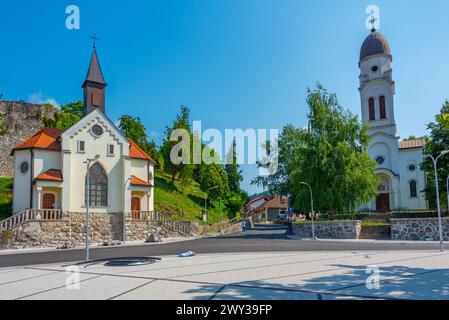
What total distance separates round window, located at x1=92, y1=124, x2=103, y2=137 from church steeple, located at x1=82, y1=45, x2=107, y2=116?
6.74 ft

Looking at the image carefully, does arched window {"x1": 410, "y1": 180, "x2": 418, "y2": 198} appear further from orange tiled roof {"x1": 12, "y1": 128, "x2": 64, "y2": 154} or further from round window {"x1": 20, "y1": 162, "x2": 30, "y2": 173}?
round window {"x1": 20, "y1": 162, "x2": 30, "y2": 173}

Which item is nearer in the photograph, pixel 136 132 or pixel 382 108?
pixel 382 108

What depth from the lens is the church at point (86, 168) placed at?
33.9 meters

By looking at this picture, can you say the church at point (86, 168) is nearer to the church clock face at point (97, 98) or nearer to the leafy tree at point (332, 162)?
the church clock face at point (97, 98)

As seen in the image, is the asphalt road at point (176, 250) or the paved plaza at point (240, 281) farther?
the asphalt road at point (176, 250)

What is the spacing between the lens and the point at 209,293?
Result: 9.12m

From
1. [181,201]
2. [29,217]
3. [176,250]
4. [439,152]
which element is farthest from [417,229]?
[181,201]

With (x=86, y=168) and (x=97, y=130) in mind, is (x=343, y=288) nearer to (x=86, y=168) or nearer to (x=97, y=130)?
(x=86, y=168)

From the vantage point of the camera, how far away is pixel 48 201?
34156 mm

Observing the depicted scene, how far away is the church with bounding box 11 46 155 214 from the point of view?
A: 111ft

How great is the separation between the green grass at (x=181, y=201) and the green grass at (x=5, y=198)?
51.2ft

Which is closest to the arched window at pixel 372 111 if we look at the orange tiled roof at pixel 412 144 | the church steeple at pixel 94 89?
the orange tiled roof at pixel 412 144

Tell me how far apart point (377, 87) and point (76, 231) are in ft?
136

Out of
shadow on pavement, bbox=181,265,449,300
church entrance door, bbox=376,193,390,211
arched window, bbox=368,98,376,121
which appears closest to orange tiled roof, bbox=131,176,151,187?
shadow on pavement, bbox=181,265,449,300
